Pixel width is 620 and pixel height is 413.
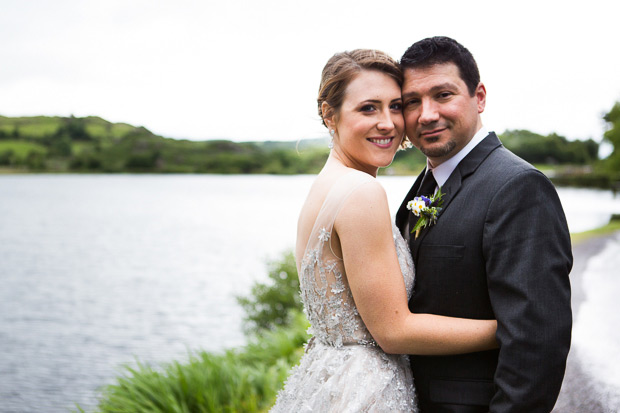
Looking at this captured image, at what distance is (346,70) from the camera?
2.94 metres

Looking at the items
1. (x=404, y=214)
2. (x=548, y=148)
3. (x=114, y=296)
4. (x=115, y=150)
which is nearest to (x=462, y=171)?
(x=404, y=214)

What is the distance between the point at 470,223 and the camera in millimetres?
2504

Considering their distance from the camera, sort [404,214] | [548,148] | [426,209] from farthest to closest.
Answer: [548,148] → [404,214] → [426,209]

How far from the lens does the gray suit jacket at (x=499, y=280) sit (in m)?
2.24

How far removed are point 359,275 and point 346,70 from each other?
45.6 inches

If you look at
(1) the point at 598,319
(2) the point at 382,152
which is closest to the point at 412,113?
(2) the point at 382,152

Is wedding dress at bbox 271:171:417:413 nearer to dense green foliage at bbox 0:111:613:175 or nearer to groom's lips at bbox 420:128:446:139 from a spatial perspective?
groom's lips at bbox 420:128:446:139

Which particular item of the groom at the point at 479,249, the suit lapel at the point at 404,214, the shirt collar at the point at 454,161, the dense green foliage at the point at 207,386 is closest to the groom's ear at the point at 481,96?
the groom at the point at 479,249

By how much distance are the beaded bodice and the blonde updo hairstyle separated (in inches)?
19.4

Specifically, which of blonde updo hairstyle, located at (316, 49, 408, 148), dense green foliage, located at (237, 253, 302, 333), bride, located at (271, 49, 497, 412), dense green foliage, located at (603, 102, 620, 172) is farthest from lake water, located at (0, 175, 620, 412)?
dense green foliage, located at (603, 102, 620, 172)

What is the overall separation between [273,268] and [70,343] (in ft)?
34.8

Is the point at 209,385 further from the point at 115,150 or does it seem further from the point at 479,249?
the point at 115,150

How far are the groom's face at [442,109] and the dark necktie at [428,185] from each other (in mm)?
172

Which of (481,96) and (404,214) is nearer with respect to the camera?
(481,96)
